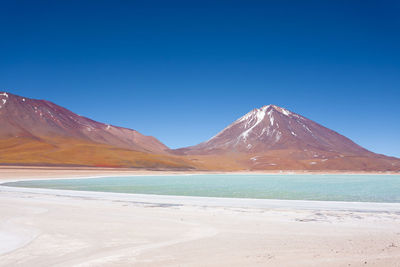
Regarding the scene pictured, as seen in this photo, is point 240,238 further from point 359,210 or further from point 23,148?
point 23,148

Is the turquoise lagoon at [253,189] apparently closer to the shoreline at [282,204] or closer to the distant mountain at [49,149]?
the shoreline at [282,204]

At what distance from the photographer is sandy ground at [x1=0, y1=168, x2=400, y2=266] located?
7.13 meters

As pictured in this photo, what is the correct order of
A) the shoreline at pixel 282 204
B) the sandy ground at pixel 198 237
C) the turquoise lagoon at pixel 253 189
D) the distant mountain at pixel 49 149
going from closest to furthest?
the sandy ground at pixel 198 237 < the shoreline at pixel 282 204 < the turquoise lagoon at pixel 253 189 < the distant mountain at pixel 49 149

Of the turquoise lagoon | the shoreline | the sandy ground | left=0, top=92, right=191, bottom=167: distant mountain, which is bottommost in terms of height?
the sandy ground

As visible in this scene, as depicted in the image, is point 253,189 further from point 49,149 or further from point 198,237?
point 49,149

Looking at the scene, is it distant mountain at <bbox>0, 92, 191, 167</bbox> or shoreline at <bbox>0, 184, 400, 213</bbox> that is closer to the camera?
shoreline at <bbox>0, 184, 400, 213</bbox>

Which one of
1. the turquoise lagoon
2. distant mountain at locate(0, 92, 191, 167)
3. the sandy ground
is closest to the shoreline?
the sandy ground

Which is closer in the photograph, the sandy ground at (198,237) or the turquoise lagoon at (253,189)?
the sandy ground at (198,237)

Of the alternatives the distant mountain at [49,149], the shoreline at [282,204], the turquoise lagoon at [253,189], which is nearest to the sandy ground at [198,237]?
the shoreline at [282,204]

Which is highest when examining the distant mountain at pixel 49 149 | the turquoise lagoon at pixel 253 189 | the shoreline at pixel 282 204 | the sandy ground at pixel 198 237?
the distant mountain at pixel 49 149

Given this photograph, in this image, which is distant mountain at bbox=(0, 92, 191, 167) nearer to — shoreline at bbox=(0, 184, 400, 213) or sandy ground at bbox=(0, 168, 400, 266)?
shoreline at bbox=(0, 184, 400, 213)

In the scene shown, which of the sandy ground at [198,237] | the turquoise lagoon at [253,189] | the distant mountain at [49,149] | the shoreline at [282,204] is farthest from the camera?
the distant mountain at [49,149]

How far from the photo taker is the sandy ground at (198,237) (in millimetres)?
7133

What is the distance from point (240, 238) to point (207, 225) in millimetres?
A: 2058
